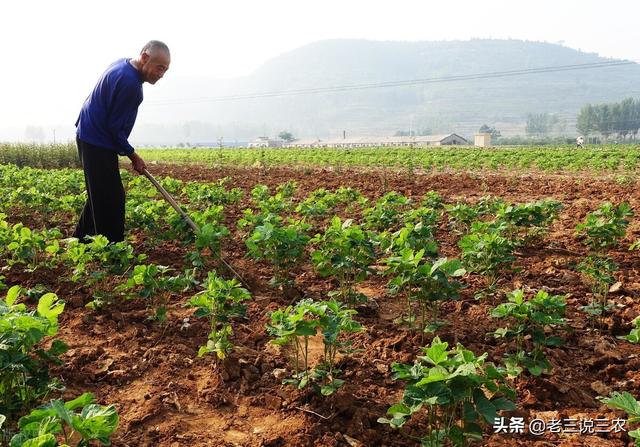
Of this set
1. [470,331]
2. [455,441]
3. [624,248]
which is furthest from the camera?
[624,248]

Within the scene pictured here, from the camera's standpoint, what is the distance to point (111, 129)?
16.7 feet

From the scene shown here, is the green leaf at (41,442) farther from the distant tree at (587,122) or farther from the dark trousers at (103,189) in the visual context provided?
the distant tree at (587,122)

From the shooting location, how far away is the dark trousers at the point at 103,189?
17.0ft

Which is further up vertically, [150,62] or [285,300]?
[150,62]

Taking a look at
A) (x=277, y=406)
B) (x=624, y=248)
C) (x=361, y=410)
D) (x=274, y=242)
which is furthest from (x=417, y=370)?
(x=624, y=248)

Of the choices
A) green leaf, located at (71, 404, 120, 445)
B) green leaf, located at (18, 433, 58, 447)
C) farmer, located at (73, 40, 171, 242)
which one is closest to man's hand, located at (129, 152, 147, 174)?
farmer, located at (73, 40, 171, 242)

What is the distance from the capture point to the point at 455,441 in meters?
2.18

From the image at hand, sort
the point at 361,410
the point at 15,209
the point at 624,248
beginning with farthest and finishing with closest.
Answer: the point at 15,209 → the point at 624,248 → the point at 361,410

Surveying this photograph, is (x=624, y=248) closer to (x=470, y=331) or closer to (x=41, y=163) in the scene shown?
(x=470, y=331)

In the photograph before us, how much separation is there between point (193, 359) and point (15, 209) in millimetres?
6680

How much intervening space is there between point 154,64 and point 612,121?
385 ft

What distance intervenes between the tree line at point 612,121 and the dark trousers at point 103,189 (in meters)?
111

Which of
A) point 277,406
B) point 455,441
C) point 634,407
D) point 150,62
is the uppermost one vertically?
point 150,62

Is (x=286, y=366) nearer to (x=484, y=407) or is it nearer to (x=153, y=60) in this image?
(x=484, y=407)
